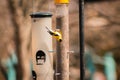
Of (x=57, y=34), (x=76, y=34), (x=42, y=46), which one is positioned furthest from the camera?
(x=76, y=34)

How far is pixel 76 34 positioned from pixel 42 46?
320 centimetres

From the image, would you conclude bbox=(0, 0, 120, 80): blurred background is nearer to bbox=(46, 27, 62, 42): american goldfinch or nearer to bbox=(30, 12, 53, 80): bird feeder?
bbox=(30, 12, 53, 80): bird feeder

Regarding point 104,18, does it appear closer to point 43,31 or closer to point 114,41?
point 114,41

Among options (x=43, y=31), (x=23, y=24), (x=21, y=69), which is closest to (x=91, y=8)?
(x=23, y=24)

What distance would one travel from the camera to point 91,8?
Result: 6.33m

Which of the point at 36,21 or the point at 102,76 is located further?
the point at 102,76

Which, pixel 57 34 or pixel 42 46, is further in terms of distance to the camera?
pixel 42 46

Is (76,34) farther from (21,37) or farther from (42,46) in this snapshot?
(42,46)

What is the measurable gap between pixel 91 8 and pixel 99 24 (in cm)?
30

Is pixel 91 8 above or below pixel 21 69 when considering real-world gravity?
above

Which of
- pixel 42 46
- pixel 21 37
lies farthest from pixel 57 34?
pixel 21 37

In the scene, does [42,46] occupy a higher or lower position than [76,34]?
lower

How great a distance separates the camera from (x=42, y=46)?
10.2ft

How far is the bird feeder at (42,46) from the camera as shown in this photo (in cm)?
306
